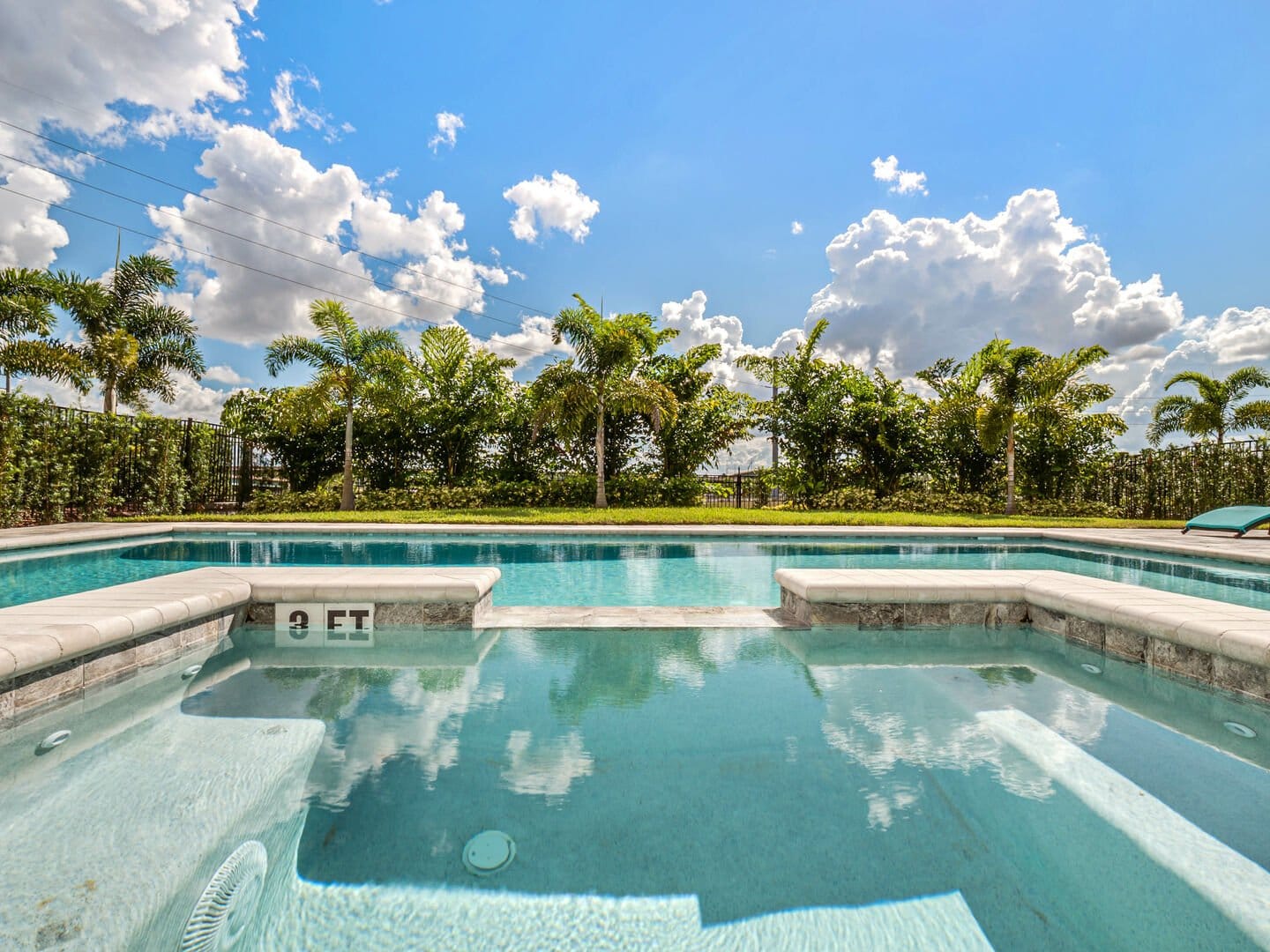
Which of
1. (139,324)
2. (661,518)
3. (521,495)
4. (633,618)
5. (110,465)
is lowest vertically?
(633,618)

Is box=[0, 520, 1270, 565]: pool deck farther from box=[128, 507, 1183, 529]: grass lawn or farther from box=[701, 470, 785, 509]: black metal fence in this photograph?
box=[701, 470, 785, 509]: black metal fence

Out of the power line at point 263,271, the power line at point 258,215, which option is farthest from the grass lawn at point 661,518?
the power line at point 258,215

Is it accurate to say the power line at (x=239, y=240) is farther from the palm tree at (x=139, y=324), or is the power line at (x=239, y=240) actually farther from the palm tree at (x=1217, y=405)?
the palm tree at (x=1217, y=405)

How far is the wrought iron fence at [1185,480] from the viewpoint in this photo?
1505 cm

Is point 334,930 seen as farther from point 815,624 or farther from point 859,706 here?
point 815,624

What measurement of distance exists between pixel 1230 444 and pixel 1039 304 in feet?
19.8

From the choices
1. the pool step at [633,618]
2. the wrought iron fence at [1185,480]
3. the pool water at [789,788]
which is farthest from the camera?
the wrought iron fence at [1185,480]

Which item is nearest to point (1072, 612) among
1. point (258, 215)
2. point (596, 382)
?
point (596, 382)

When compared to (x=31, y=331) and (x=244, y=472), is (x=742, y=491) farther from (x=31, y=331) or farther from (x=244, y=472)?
(x=31, y=331)

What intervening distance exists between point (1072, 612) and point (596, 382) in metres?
13.1

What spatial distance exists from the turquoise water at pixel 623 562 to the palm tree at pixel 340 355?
5.23 m

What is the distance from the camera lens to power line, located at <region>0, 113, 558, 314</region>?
45.0ft

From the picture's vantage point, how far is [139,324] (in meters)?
18.2

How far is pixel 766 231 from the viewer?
47.8 ft
